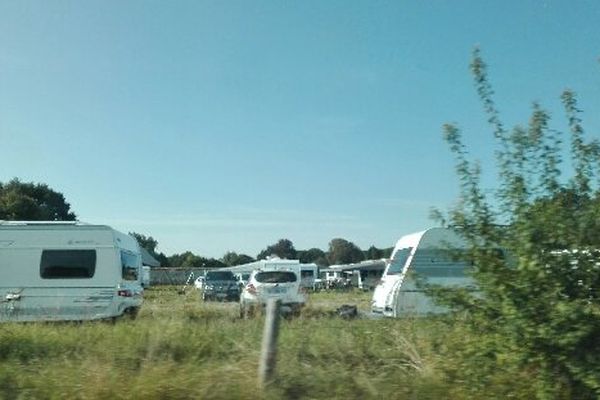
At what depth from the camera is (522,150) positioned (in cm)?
794

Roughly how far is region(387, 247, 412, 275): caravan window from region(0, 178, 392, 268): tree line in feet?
76.5

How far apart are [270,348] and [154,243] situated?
9673 cm

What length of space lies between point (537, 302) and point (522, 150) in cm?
176

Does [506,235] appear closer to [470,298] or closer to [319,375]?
[470,298]

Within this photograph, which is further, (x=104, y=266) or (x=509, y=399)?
(x=104, y=266)

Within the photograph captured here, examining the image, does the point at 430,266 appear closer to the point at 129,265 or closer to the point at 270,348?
the point at 129,265

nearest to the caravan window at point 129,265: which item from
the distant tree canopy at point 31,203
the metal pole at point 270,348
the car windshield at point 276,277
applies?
the car windshield at point 276,277

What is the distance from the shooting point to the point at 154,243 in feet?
335

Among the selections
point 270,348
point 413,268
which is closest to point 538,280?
point 270,348

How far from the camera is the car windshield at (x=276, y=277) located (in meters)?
22.6

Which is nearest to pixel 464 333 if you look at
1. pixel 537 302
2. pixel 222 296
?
pixel 537 302

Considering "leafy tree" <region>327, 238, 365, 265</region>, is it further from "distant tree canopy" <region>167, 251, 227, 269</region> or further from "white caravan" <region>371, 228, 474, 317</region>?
"white caravan" <region>371, 228, 474, 317</region>

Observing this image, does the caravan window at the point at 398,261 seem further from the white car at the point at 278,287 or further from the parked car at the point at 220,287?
the parked car at the point at 220,287

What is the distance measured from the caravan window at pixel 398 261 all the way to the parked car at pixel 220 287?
9.99m
